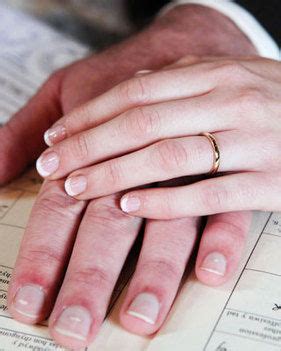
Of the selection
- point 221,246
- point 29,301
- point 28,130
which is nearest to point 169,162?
point 221,246

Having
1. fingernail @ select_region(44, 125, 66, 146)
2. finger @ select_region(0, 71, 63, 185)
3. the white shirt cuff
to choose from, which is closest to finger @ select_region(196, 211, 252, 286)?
fingernail @ select_region(44, 125, 66, 146)

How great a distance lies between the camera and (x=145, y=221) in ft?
2.21

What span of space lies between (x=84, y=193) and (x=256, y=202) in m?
0.20

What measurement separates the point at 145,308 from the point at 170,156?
0.17 m

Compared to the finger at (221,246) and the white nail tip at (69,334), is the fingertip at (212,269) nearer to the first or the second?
the finger at (221,246)

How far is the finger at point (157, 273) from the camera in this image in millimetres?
552

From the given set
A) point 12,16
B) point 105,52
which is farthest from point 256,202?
point 12,16

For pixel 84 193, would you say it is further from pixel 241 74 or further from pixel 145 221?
pixel 241 74

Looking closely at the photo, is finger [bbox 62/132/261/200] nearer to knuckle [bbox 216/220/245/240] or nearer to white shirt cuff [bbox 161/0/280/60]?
knuckle [bbox 216/220/245/240]

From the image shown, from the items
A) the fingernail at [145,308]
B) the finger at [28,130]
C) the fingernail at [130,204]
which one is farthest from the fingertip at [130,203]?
the finger at [28,130]

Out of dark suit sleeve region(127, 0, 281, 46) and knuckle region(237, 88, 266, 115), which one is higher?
knuckle region(237, 88, 266, 115)

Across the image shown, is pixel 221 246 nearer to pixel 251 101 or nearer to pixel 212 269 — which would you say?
pixel 212 269

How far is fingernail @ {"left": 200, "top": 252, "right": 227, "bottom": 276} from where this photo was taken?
593 mm

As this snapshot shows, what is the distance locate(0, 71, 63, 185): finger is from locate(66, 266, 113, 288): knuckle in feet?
0.92
